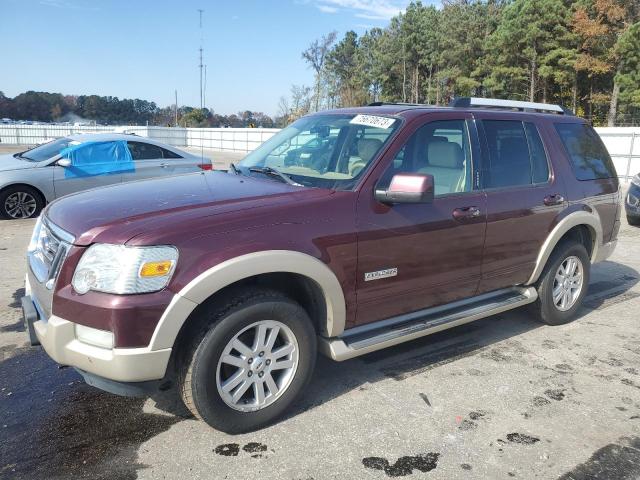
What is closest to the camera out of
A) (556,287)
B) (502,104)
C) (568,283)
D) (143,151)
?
(502,104)

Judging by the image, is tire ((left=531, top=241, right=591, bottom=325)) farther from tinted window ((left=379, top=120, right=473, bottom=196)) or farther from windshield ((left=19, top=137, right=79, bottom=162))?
windshield ((left=19, top=137, right=79, bottom=162))

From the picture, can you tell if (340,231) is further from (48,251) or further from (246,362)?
(48,251)

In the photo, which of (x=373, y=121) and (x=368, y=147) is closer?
(x=368, y=147)

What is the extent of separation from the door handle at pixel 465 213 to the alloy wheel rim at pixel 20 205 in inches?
328

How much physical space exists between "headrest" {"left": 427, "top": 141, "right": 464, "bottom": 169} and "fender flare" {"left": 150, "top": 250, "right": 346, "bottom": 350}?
4.26ft

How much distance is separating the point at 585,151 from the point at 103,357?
4.55 meters

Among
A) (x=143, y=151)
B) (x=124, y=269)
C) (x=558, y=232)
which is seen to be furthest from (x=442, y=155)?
(x=143, y=151)

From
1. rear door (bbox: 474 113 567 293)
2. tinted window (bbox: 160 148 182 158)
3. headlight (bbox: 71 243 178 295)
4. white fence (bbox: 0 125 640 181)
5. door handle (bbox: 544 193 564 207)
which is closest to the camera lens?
headlight (bbox: 71 243 178 295)

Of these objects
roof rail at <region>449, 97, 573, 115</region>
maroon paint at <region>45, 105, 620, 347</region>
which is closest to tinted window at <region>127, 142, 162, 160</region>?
maroon paint at <region>45, 105, 620, 347</region>

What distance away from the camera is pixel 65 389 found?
362cm

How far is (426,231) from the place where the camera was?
362 cm

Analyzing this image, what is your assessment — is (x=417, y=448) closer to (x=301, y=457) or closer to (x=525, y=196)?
(x=301, y=457)

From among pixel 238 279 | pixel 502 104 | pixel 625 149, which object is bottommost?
pixel 238 279

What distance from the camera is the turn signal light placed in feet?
8.61
